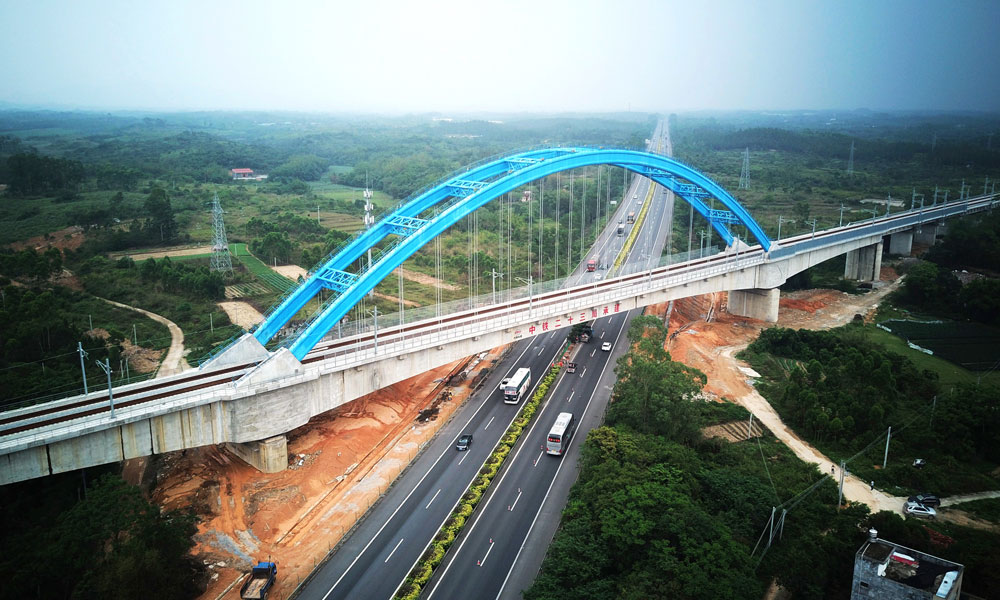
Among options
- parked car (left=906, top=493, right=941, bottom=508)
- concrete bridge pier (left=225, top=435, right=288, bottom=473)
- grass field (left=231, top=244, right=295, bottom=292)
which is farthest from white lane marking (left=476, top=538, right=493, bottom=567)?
grass field (left=231, top=244, right=295, bottom=292)

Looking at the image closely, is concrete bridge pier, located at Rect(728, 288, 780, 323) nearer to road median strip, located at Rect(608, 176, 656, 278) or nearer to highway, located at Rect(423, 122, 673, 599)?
road median strip, located at Rect(608, 176, 656, 278)

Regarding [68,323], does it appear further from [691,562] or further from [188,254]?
[691,562]

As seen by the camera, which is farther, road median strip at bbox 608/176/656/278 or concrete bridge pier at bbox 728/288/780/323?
road median strip at bbox 608/176/656/278

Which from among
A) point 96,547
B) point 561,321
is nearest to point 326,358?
point 96,547

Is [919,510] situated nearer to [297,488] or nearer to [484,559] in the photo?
[484,559]

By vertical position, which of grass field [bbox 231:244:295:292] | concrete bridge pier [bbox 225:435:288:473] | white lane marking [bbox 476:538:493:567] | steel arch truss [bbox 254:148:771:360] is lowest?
white lane marking [bbox 476:538:493:567]

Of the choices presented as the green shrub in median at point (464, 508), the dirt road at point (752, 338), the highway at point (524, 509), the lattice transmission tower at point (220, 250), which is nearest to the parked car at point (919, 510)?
the dirt road at point (752, 338)
